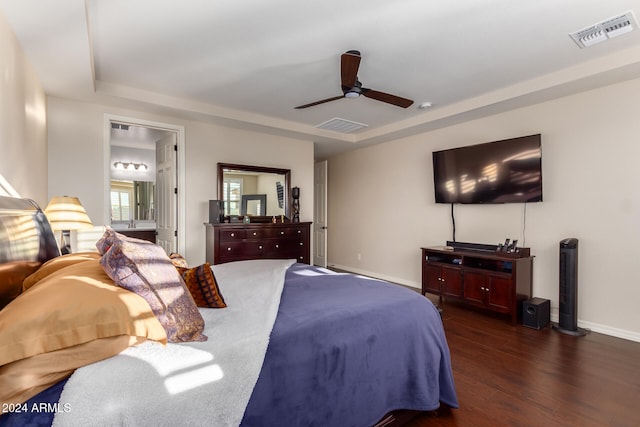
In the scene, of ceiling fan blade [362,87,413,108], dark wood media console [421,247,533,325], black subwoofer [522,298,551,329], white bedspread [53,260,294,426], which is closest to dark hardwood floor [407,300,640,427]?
black subwoofer [522,298,551,329]

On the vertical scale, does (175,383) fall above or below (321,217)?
below

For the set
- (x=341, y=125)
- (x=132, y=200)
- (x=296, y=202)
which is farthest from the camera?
(x=132, y=200)

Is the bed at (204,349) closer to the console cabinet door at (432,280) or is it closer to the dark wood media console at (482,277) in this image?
the dark wood media console at (482,277)

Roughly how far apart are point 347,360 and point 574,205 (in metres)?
3.39

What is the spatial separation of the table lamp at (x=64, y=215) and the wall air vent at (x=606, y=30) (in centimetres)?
424

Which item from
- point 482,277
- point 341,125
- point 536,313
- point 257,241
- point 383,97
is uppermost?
point 341,125

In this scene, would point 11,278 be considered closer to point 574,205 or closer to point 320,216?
point 574,205

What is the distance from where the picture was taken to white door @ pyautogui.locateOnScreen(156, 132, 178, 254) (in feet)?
14.2

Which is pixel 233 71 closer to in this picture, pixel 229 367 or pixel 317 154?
pixel 229 367

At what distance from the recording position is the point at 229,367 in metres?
1.11

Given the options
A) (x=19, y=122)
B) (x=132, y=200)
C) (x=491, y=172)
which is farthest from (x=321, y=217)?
(x=19, y=122)

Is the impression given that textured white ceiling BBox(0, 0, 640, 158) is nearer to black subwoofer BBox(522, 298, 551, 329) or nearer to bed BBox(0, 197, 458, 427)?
bed BBox(0, 197, 458, 427)

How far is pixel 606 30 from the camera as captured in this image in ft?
8.10

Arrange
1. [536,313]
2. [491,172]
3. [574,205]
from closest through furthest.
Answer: [536,313] < [574,205] < [491,172]
